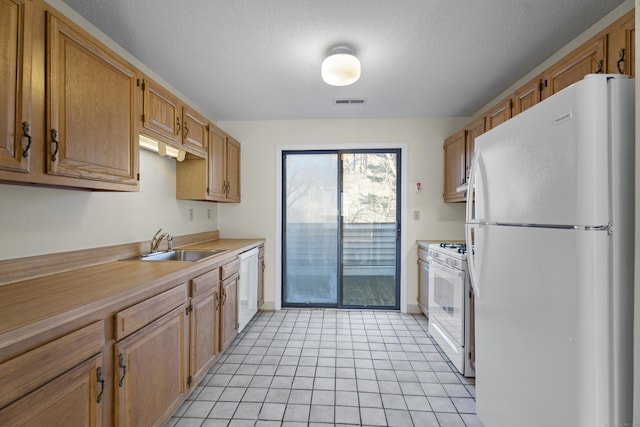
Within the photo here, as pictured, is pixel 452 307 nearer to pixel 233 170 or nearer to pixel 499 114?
pixel 499 114

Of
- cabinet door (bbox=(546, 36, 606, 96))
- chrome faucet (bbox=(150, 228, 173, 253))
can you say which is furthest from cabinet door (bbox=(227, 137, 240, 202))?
cabinet door (bbox=(546, 36, 606, 96))

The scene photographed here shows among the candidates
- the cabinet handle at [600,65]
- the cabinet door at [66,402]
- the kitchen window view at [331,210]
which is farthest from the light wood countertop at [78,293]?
the cabinet handle at [600,65]

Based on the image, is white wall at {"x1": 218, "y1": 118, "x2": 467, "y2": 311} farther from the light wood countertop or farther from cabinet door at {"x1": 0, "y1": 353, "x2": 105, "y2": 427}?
cabinet door at {"x1": 0, "y1": 353, "x2": 105, "y2": 427}

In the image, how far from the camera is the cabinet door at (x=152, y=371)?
124 centimetres

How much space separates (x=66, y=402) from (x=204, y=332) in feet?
3.53

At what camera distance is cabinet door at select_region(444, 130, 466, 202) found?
302cm

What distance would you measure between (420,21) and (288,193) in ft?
8.06

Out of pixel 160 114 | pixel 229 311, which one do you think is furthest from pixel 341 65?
pixel 229 311

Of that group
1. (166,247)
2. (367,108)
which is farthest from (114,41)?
(367,108)

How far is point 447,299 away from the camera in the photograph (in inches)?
97.1

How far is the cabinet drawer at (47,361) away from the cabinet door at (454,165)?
3.14 meters

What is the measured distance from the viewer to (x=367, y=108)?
3.25 meters

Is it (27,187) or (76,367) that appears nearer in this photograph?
(76,367)

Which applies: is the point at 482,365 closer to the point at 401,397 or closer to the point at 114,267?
the point at 401,397
